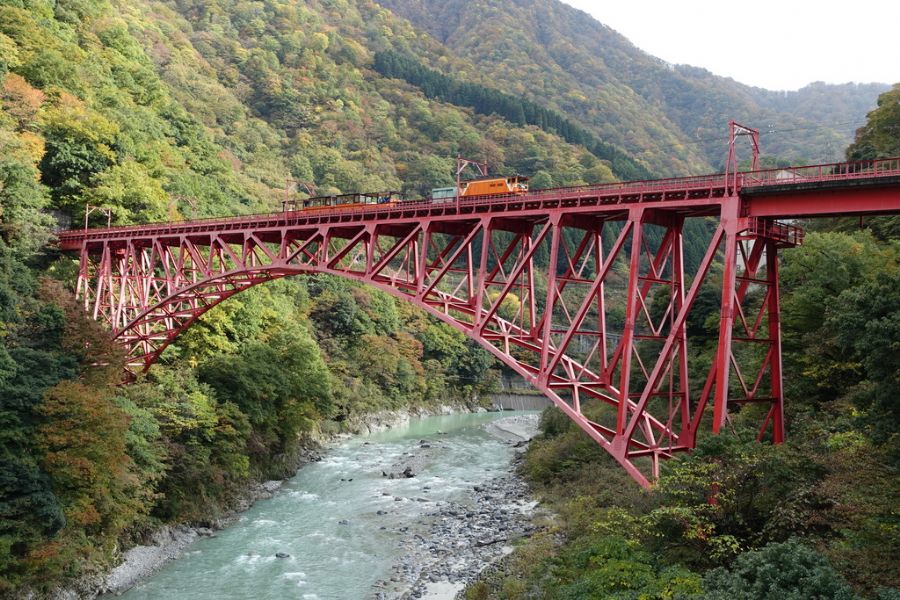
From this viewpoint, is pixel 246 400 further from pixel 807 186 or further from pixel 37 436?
pixel 807 186

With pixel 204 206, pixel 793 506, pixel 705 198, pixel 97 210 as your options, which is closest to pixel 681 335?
pixel 705 198

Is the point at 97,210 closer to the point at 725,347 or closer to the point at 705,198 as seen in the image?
the point at 705,198

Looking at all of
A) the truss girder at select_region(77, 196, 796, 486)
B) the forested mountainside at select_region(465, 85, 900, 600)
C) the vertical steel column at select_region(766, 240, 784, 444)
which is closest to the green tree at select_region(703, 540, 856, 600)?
the forested mountainside at select_region(465, 85, 900, 600)

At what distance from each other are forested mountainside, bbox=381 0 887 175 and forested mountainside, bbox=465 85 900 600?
93.0 metres

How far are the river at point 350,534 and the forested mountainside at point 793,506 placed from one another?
4.34 meters

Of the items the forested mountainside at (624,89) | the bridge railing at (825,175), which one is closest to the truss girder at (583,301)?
the bridge railing at (825,175)

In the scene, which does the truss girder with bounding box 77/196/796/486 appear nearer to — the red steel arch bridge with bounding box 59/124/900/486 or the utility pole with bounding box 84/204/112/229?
the red steel arch bridge with bounding box 59/124/900/486

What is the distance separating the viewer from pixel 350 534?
23.8m

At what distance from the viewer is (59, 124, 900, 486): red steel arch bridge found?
45.7 ft

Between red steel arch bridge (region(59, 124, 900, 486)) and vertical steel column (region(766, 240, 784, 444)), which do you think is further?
vertical steel column (region(766, 240, 784, 444))

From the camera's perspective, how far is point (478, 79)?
404 feet

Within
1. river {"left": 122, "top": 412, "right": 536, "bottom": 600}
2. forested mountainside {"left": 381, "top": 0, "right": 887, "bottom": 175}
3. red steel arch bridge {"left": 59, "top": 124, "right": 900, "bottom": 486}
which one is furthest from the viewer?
forested mountainside {"left": 381, "top": 0, "right": 887, "bottom": 175}

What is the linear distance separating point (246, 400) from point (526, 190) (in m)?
16.4

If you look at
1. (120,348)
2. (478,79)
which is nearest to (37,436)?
(120,348)
